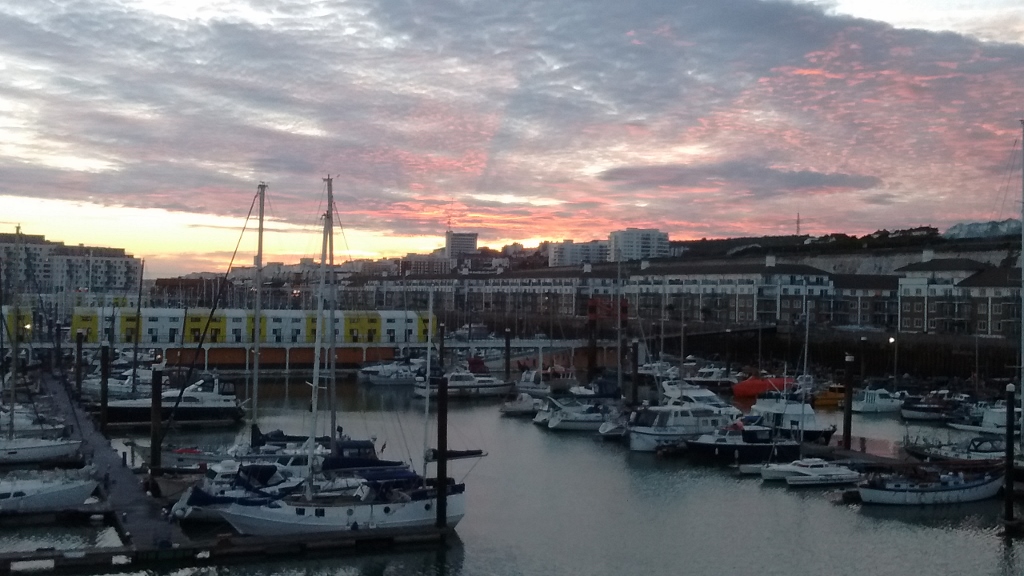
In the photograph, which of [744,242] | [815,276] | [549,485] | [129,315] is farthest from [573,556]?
[744,242]

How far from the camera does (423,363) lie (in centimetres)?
3562

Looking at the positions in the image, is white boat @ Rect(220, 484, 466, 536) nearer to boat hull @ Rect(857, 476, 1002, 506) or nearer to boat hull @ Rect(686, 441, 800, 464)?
boat hull @ Rect(857, 476, 1002, 506)

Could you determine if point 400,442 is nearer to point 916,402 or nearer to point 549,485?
point 549,485

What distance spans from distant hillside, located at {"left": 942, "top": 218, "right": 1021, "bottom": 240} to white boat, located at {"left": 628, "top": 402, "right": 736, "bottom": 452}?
44.1 m

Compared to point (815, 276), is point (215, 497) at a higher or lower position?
lower

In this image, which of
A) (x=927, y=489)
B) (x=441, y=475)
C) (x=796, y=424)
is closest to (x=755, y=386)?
(x=796, y=424)

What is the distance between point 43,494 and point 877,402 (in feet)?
70.1

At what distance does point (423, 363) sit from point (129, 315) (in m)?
11.0

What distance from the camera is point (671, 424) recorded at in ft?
69.3

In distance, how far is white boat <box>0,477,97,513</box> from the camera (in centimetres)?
1370

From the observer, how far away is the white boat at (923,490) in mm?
15734

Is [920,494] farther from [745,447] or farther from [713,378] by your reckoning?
[713,378]

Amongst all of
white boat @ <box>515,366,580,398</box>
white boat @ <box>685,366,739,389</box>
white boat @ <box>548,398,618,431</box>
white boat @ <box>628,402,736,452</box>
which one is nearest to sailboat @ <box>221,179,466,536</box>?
white boat @ <box>628,402,736,452</box>

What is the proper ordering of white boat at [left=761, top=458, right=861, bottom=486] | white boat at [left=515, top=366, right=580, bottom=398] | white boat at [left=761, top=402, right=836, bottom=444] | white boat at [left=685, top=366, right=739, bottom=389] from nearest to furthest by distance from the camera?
white boat at [left=761, top=458, right=861, bottom=486] → white boat at [left=761, top=402, right=836, bottom=444] → white boat at [left=515, top=366, right=580, bottom=398] → white boat at [left=685, top=366, right=739, bottom=389]
